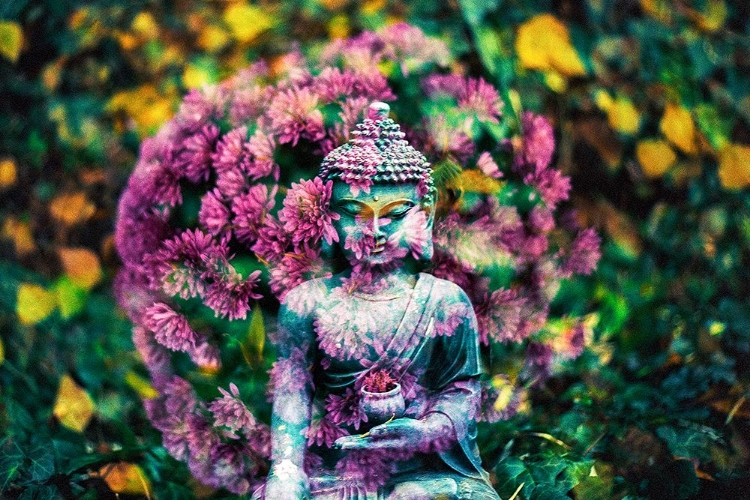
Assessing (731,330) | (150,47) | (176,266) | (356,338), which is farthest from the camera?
(150,47)

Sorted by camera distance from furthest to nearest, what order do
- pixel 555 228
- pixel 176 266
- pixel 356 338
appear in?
pixel 555 228, pixel 176 266, pixel 356 338

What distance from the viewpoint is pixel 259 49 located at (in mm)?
2266

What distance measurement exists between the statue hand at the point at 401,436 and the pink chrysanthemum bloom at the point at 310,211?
330 mm

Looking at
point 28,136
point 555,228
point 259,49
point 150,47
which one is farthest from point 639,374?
point 28,136

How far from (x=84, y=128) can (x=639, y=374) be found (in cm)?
175

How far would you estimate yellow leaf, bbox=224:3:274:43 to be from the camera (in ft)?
7.46

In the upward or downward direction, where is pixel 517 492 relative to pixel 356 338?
downward

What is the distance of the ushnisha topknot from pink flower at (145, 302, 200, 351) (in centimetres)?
39

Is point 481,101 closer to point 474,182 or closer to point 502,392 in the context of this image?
point 474,182

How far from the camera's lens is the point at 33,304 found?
2422mm

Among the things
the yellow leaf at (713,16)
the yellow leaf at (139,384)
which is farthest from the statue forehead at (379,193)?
the yellow leaf at (713,16)

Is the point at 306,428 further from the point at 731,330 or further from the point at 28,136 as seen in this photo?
the point at 28,136

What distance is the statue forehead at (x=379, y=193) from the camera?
1.41 meters

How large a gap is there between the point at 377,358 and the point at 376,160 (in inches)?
13.3
